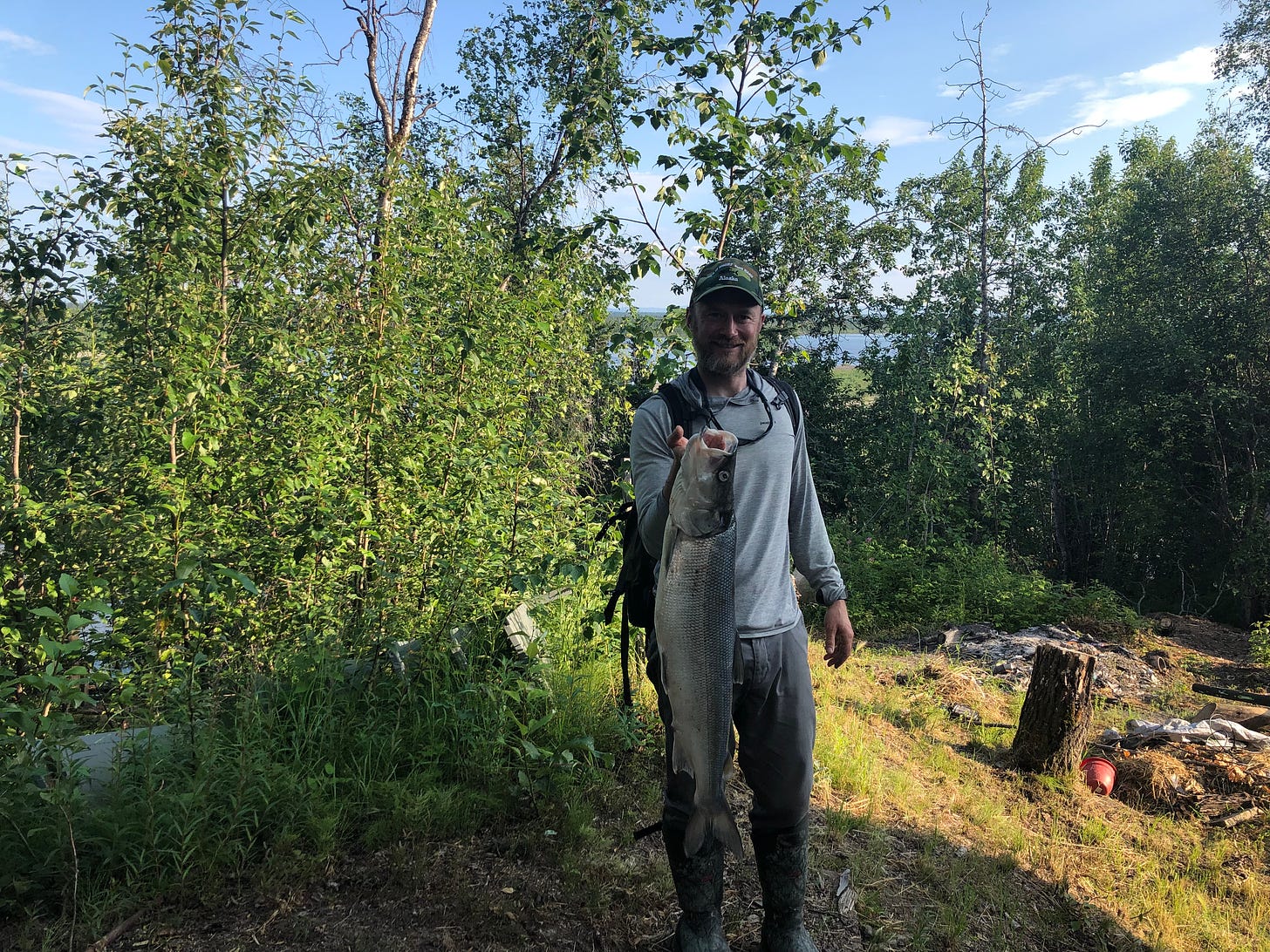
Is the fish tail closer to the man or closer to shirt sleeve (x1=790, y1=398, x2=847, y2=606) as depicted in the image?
the man

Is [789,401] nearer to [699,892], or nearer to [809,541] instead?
[809,541]

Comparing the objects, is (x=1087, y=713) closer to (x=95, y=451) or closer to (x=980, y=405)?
(x=95, y=451)

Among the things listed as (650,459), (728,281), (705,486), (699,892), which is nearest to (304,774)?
(699,892)

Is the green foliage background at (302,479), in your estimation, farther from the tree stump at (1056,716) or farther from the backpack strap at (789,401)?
the tree stump at (1056,716)

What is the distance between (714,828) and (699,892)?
1.62 ft

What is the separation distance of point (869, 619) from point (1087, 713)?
5.80 metres

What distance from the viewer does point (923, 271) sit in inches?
870

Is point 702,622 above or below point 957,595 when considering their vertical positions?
above

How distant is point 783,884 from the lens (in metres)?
2.64

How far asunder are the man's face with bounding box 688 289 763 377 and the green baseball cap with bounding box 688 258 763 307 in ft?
0.06

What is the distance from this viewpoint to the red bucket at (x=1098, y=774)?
543 centimetres

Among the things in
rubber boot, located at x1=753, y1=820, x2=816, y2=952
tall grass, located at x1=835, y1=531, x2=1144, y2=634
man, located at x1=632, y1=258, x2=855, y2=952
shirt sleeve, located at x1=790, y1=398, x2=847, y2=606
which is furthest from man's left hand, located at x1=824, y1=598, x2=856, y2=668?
tall grass, located at x1=835, y1=531, x2=1144, y2=634

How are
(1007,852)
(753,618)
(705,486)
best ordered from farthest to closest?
(1007,852), (753,618), (705,486)

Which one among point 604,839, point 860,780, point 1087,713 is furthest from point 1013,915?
point 1087,713
